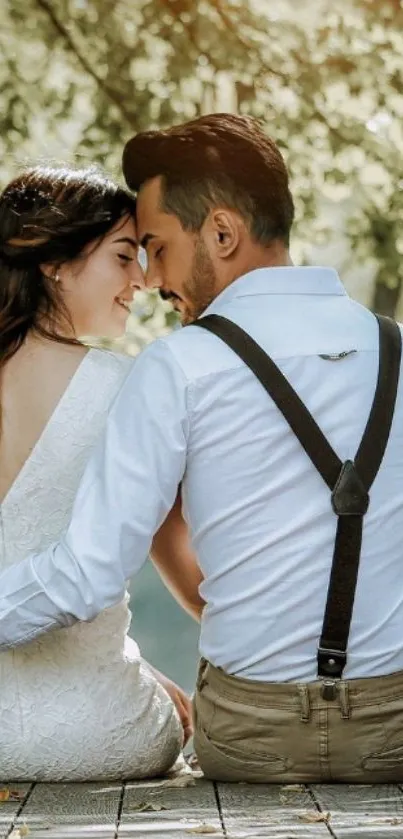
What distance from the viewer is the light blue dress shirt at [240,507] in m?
2.52

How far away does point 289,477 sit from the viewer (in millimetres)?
2557

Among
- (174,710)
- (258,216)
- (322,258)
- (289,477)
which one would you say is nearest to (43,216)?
(258,216)

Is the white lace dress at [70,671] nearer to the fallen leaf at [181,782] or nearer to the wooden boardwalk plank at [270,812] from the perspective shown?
the fallen leaf at [181,782]

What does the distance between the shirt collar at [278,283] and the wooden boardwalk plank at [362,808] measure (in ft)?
3.07

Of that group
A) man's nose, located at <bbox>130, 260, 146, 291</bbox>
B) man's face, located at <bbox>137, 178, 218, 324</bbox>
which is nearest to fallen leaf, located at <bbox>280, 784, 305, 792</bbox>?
man's face, located at <bbox>137, 178, 218, 324</bbox>

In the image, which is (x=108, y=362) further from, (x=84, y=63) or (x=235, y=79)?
(x=84, y=63)

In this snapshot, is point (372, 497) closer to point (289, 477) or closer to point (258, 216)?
point (289, 477)

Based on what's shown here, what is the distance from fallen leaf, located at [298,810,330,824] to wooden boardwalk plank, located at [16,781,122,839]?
29 centimetres

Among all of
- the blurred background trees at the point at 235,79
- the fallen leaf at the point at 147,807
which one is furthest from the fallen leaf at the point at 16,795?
the blurred background trees at the point at 235,79

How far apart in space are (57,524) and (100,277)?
58cm

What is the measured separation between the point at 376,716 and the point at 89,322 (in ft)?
3.76

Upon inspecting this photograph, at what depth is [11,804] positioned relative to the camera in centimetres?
248

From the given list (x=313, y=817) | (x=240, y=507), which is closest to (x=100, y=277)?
(x=240, y=507)

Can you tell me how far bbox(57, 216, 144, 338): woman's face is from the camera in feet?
10.4
